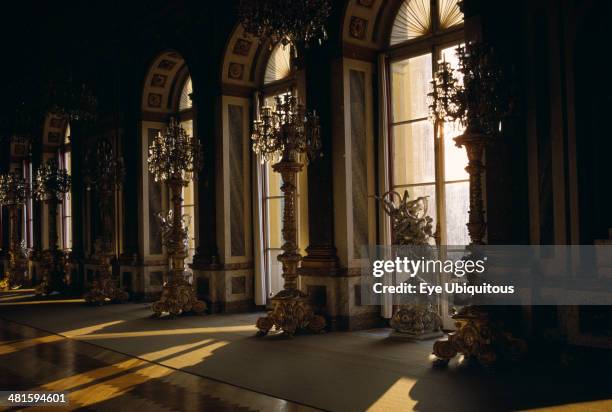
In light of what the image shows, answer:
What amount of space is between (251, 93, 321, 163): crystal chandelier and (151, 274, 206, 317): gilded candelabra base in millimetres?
3016

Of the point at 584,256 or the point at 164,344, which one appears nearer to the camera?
the point at 584,256

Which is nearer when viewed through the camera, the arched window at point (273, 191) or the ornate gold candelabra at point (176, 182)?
the ornate gold candelabra at point (176, 182)

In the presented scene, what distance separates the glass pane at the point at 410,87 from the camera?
25.3 feet

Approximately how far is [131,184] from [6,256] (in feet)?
26.5

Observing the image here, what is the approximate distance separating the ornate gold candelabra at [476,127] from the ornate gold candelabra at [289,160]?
7.04ft

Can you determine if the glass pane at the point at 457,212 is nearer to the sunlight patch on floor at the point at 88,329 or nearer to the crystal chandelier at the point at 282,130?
the crystal chandelier at the point at 282,130

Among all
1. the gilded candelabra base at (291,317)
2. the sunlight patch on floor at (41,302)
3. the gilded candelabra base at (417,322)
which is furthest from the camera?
the sunlight patch on floor at (41,302)

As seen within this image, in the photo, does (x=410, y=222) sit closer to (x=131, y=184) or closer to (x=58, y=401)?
(x=58, y=401)

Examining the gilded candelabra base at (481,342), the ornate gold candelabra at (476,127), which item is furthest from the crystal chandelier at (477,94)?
the gilded candelabra base at (481,342)

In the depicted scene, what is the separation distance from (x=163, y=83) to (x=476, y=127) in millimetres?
7734

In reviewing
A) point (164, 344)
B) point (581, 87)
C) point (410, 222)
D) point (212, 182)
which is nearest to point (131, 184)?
point (212, 182)

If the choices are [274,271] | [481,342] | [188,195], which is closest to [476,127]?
[481,342]

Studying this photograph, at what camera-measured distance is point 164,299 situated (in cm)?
944

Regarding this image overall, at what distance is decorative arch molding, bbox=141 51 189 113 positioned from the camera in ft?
38.0
